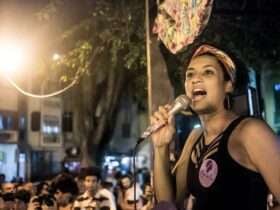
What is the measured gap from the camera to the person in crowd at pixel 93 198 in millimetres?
7641

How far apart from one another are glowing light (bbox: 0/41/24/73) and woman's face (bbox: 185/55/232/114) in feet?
26.0

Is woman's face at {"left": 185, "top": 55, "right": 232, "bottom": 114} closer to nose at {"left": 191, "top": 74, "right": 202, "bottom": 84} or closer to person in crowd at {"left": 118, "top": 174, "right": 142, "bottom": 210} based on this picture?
nose at {"left": 191, "top": 74, "right": 202, "bottom": 84}

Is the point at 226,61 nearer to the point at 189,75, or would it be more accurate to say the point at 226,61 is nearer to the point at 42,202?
the point at 189,75

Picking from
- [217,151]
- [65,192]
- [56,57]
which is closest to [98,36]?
[56,57]

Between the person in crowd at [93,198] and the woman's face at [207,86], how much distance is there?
5355 millimetres

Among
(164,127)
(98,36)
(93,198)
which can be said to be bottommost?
(93,198)

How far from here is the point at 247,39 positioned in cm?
890

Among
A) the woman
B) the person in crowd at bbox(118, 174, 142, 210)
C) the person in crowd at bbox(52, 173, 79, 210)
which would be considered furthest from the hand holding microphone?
the person in crowd at bbox(118, 174, 142, 210)

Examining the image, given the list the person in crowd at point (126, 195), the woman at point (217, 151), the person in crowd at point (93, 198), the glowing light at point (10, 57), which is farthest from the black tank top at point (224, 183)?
the glowing light at point (10, 57)

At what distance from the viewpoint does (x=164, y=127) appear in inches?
106

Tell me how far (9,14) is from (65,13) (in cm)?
762

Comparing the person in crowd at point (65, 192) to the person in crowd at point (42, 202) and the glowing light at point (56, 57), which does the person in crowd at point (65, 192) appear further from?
the glowing light at point (56, 57)

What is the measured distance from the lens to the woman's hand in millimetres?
2668

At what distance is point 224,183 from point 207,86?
1.51 feet
